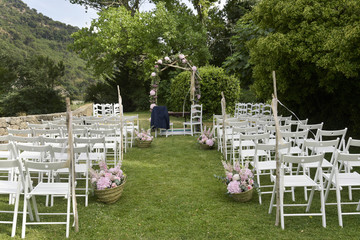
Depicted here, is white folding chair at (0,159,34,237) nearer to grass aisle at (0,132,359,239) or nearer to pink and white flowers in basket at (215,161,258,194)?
grass aisle at (0,132,359,239)

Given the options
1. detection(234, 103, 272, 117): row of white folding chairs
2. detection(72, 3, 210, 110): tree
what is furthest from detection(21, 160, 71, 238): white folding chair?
detection(72, 3, 210, 110): tree

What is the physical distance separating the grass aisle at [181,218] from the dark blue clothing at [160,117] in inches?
175

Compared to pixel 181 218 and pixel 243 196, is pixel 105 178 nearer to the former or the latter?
pixel 181 218

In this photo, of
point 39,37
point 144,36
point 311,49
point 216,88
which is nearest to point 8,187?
point 311,49

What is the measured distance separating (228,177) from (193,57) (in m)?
16.7

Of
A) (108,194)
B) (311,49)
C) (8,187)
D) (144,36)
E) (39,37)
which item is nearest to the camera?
(8,187)

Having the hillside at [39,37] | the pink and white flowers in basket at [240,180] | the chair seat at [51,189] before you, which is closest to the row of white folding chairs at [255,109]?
the pink and white flowers in basket at [240,180]

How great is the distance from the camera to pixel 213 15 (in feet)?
80.6

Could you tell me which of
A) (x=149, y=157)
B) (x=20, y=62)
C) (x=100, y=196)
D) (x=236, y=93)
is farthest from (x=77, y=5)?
(x=100, y=196)

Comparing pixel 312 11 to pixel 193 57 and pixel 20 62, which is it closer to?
pixel 193 57

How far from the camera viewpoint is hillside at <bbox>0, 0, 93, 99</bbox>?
33.9 m

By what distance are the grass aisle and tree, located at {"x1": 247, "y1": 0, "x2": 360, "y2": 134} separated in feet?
11.0

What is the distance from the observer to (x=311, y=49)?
656 cm

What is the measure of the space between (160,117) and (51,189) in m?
6.65
